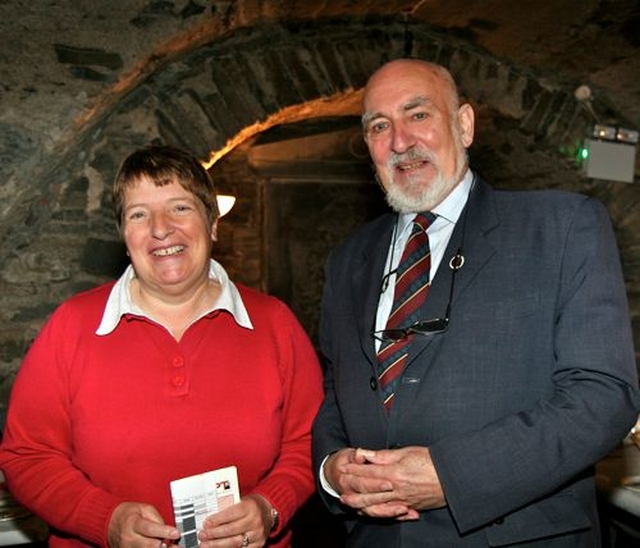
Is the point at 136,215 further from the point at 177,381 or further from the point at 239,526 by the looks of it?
the point at 239,526

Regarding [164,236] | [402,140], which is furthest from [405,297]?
[164,236]

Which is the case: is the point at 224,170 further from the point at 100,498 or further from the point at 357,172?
the point at 100,498

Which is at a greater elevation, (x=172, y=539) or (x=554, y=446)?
(x=554, y=446)

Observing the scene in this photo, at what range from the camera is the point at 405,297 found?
1.76 metres

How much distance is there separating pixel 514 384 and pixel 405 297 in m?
0.37

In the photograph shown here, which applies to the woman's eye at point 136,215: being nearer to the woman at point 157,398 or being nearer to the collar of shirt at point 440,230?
the woman at point 157,398

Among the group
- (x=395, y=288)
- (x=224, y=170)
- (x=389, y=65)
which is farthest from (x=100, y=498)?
(x=224, y=170)

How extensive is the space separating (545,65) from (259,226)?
12.3 ft

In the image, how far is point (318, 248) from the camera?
713cm

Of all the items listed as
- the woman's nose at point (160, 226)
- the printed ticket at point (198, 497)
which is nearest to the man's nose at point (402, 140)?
the woman's nose at point (160, 226)

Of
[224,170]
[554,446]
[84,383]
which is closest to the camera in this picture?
[554,446]

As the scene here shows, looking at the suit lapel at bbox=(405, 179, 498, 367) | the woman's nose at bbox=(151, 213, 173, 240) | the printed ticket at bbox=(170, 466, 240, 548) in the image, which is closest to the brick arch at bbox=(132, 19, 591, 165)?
the woman's nose at bbox=(151, 213, 173, 240)

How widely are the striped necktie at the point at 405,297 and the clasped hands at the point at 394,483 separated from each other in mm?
183

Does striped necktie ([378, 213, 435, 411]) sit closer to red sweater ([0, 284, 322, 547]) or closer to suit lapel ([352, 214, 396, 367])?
suit lapel ([352, 214, 396, 367])
